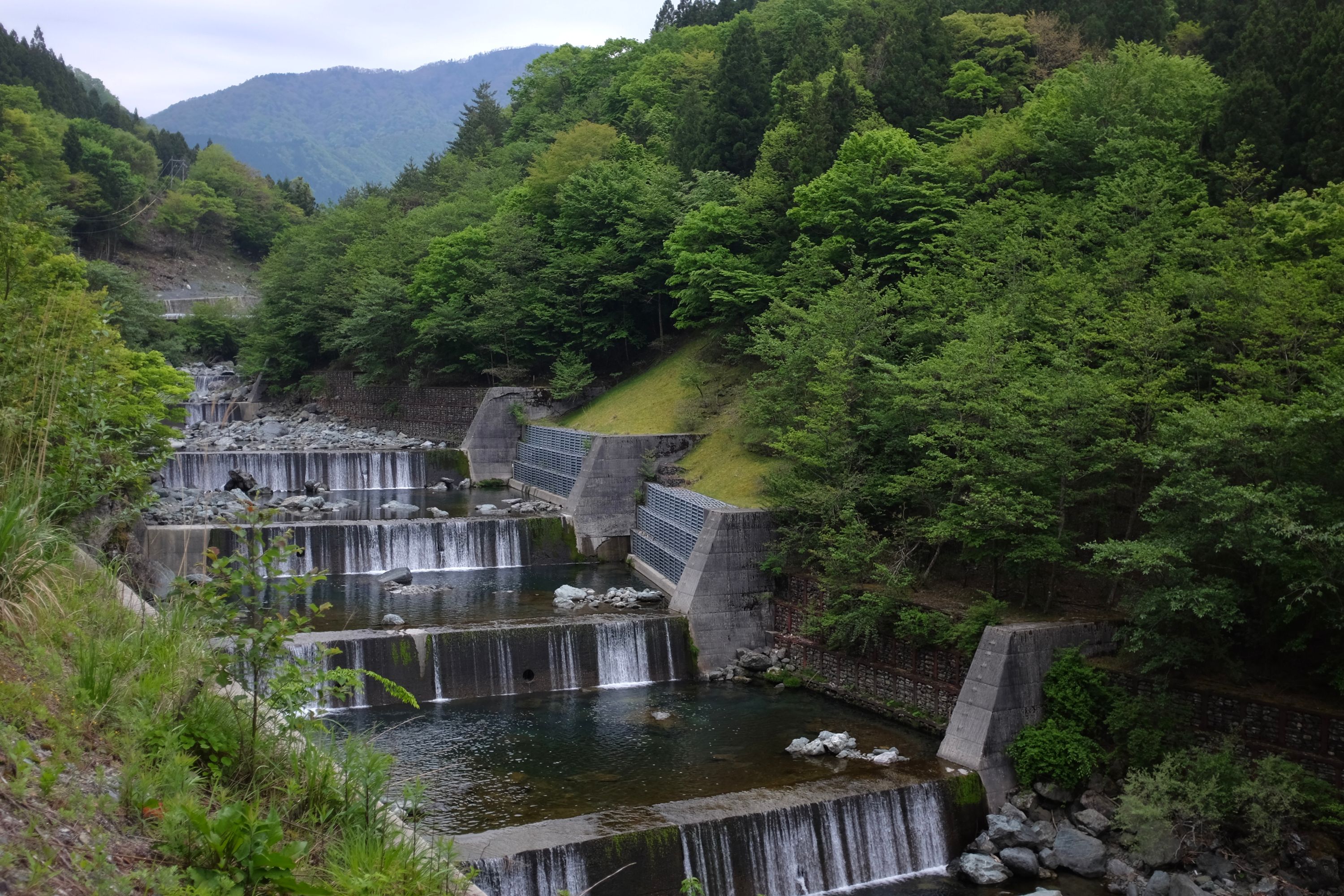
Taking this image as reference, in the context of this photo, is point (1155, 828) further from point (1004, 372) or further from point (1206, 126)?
point (1206, 126)

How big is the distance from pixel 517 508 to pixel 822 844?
69.5 feet

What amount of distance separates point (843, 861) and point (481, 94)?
76.2 m

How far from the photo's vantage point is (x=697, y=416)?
30.8m

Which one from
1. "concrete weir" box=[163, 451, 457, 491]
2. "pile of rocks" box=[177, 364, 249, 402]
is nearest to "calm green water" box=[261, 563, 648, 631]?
"concrete weir" box=[163, 451, 457, 491]

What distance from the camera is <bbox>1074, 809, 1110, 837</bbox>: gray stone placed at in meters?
13.8

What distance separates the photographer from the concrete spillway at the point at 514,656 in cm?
1798

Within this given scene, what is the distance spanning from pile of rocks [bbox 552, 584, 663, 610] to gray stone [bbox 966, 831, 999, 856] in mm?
10231

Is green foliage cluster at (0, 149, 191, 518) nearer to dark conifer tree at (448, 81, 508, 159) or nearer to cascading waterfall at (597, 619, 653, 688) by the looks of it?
cascading waterfall at (597, 619, 653, 688)

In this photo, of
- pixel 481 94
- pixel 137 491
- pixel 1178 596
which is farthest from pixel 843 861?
pixel 481 94

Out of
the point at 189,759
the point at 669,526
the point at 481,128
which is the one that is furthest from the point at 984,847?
the point at 481,128

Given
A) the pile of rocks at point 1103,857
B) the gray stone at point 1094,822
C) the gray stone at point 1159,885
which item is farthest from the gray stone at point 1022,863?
the gray stone at point 1159,885

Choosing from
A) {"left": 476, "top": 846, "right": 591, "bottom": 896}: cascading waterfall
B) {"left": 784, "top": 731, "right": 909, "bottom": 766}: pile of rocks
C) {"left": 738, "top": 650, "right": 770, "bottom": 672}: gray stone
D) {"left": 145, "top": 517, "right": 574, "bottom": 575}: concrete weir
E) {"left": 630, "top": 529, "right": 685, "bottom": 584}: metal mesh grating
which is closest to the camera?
{"left": 476, "top": 846, "right": 591, "bottom": 896}: cascading waterfall

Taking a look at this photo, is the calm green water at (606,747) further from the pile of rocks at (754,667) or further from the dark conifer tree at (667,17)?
the dark conifer tree at (667,17)

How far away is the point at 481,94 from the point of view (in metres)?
79.3
